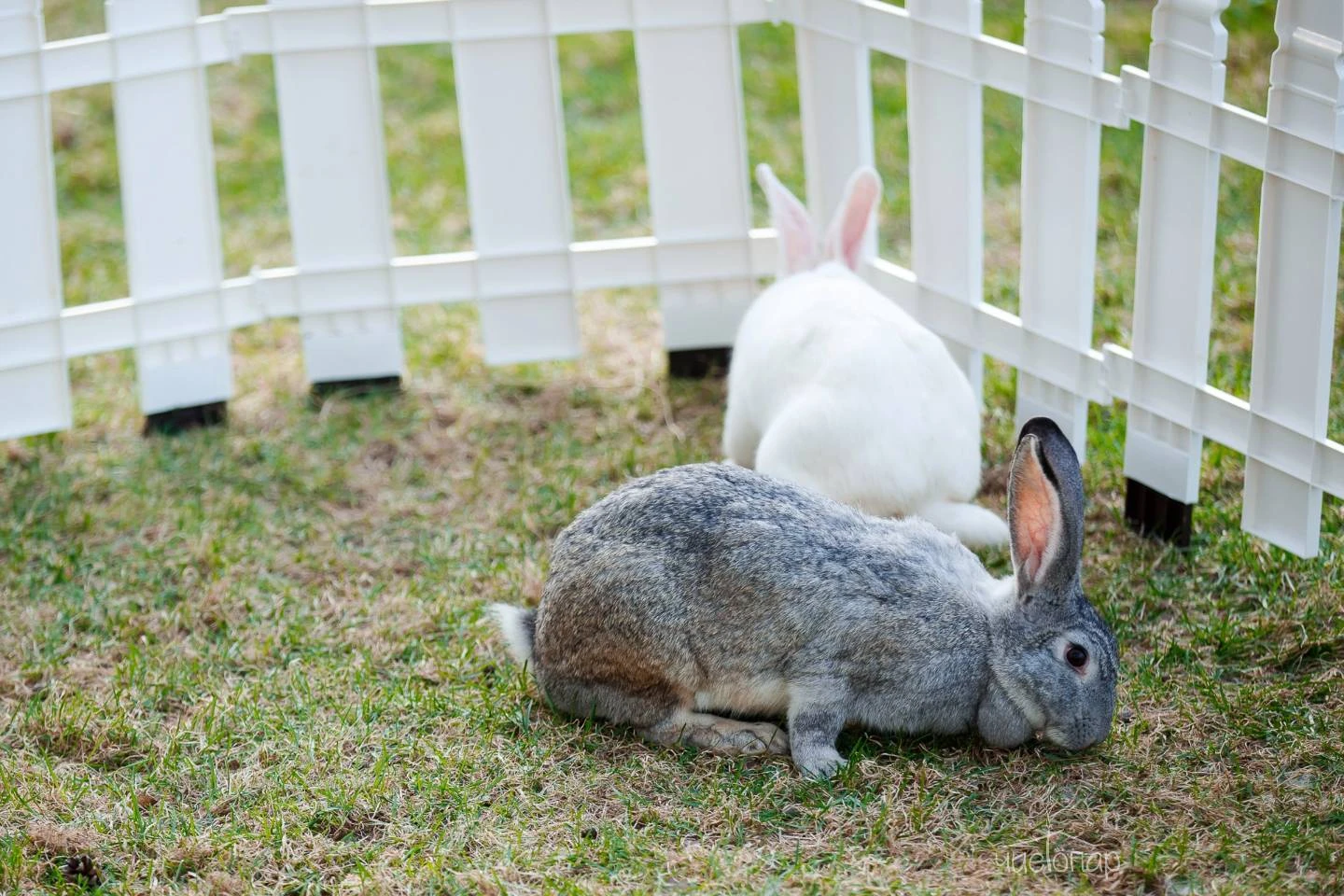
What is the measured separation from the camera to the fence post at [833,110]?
4797 millimetres

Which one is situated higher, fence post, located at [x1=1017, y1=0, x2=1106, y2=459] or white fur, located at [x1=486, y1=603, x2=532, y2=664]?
fence post, located at [x1=1017, y1=0, x2=1106, y2=459]

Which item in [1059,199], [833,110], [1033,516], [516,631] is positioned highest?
[833,110]

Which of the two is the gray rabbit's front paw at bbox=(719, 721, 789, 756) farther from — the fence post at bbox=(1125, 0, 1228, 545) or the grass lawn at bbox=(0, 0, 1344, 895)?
the fence post at bbox=(1125, 0, 1228, 545)

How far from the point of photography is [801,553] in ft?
10.7

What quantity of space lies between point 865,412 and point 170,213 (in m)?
2.53

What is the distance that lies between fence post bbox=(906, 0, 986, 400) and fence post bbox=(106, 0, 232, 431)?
2260mm

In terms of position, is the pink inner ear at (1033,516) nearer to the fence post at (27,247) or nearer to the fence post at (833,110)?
the fence post at (833,110)

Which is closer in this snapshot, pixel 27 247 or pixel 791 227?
pixel 791 227

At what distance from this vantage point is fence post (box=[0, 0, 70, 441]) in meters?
4.68

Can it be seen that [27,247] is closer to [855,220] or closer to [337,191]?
[337,191]

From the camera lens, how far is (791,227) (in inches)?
184

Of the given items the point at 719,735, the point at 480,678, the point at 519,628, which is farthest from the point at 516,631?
the point at 719,735

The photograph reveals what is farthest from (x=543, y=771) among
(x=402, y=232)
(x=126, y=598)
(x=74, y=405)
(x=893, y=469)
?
(x=402, y=232)

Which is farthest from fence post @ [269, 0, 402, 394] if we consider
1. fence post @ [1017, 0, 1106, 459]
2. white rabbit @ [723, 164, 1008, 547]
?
fence post @ [1017, 0, 1106, 459]
